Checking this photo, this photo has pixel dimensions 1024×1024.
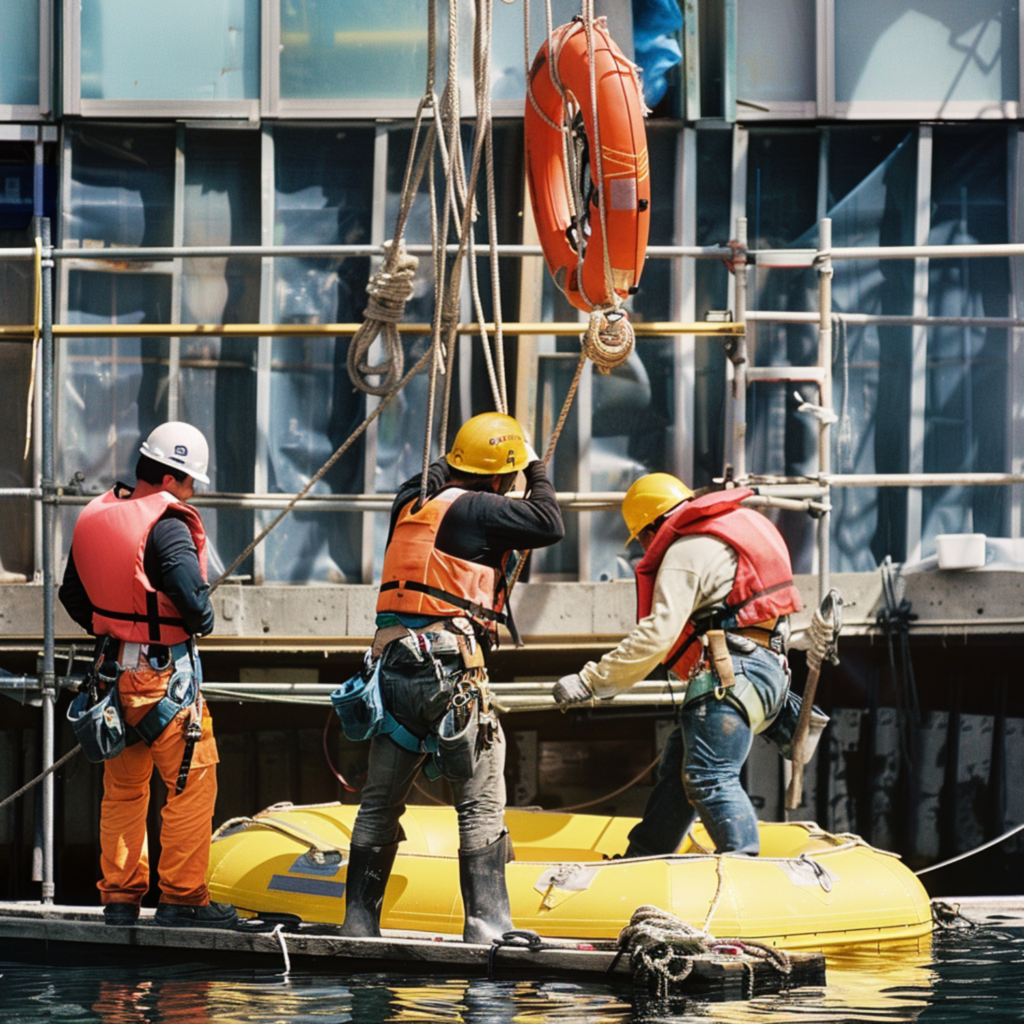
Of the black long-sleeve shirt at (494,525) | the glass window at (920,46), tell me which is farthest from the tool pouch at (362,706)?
the glass window at (920,46)

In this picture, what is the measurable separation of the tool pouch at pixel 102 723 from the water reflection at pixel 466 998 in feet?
2.69

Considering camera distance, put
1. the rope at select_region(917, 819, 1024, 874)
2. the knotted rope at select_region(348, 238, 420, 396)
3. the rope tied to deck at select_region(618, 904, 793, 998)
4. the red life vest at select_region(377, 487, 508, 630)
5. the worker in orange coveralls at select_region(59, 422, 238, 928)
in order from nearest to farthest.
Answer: the rope tied to deck at select_region(618, 904, 793, 998)
the red life vest at select_region(377, 487, 508, 630)
the worker in orange coveralls at select_region(59, 422, 238, 928)
the knotted rope at select_region(348, 238, 420, 396)
the rope at select_region(917, 819, 1024, 874)

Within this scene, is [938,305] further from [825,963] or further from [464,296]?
[825,963]

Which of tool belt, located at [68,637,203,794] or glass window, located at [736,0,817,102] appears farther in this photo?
glass window, located at [736,0,817,102]

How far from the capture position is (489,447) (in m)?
5.96

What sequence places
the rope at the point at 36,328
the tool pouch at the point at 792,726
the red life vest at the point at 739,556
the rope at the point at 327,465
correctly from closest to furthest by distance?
the red life vest at the point at 739,556, the tool pouch at the point at 792,726, the rope at the point at 327,465, the rope at the point at 36,328

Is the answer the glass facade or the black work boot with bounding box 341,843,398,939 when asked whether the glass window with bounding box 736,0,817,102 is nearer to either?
the glass facade

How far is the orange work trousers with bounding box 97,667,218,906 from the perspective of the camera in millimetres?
5961

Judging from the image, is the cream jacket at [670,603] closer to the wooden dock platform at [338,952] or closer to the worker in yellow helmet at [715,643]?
the worker in yellow helmet at [715,643]

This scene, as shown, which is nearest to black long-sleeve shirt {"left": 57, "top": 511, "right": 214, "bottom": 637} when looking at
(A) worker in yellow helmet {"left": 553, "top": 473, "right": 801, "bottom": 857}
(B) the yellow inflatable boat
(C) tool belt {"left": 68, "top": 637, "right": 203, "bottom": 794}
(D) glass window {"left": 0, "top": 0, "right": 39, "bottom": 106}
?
(C) tool belt {"left": 68, "top": 637, "right": 203, "bottom": 794}

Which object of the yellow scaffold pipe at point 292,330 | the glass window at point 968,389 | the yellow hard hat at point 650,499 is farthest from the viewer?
the glass window at point 968,389

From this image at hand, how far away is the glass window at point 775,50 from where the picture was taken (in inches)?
349

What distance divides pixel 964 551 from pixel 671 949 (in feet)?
10.5

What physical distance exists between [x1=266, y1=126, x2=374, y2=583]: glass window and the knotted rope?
1.02 m
